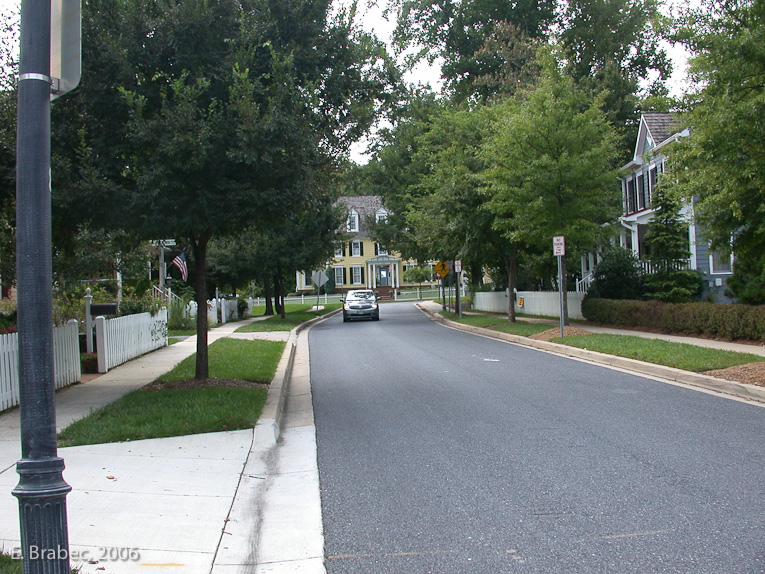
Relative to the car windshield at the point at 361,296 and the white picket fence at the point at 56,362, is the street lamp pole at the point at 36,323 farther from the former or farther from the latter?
the car windshield at the point at 361,296

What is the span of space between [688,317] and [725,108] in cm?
936

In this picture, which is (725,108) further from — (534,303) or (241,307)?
(241,307)

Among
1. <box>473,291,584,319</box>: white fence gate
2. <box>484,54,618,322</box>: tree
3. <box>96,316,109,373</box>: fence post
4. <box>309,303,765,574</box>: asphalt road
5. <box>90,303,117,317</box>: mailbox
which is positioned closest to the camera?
<box>309,303,765,574</box>: asphalt road

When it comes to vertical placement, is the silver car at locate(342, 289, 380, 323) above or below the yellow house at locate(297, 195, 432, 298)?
below

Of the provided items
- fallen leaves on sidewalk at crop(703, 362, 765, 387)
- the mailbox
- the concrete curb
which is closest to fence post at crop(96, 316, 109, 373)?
the mailbox

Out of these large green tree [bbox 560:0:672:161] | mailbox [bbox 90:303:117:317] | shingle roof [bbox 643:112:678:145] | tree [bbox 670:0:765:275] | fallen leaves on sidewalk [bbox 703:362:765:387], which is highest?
large green tree [bbox 560:0:672:161]

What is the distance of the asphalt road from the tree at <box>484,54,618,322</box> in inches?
350

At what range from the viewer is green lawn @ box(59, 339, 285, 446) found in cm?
764

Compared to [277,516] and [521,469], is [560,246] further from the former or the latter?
[277,516]

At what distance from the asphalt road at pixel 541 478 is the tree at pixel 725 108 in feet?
10.8

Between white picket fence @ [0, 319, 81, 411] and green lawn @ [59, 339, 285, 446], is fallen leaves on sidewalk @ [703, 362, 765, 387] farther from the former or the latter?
white picket fence @ [0, 319, 81, 411]

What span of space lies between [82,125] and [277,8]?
3.42 m

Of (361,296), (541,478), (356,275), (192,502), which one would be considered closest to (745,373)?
(541,478)

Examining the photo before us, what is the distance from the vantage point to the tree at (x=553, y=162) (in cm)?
1906
